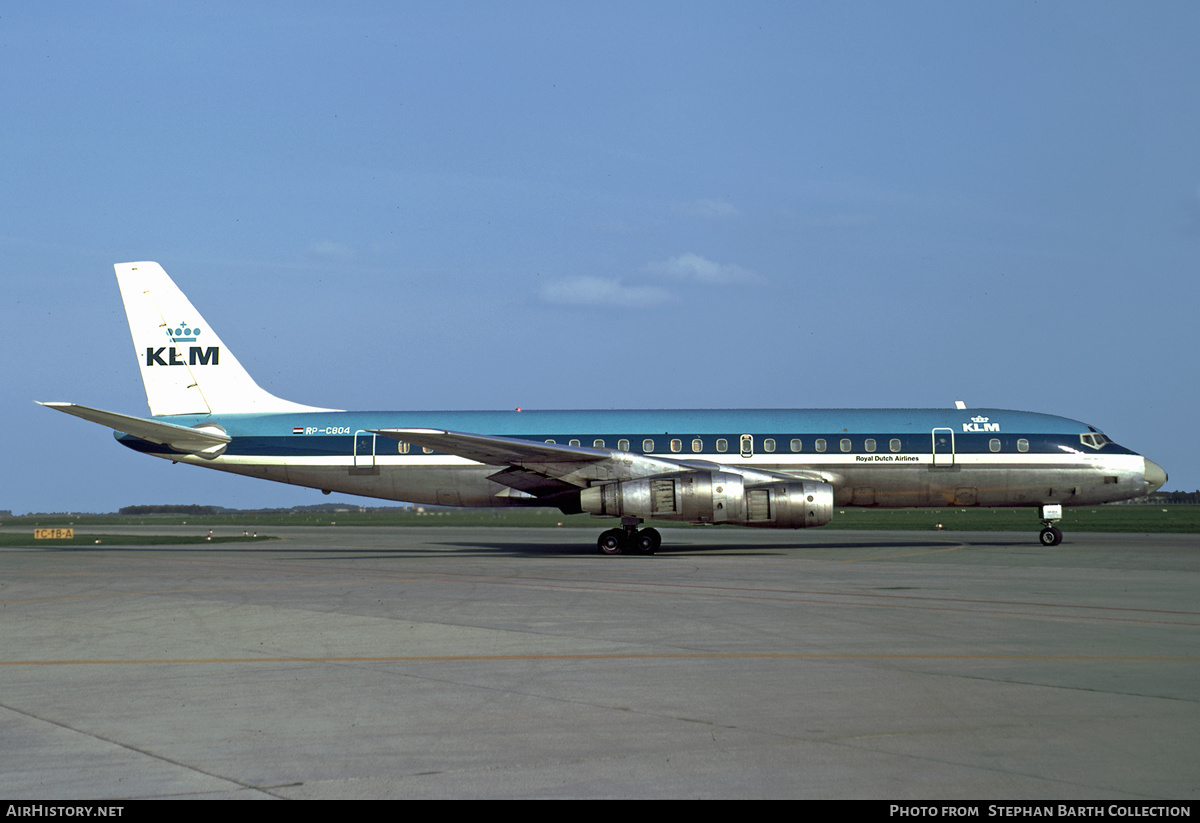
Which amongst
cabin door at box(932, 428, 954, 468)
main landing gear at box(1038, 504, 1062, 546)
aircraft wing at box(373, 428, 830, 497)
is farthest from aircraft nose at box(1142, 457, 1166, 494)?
aircraft wing at box(373, 428, 830, 497)

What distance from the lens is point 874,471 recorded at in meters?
29.0

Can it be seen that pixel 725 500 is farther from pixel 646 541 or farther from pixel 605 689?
pixel 605 689

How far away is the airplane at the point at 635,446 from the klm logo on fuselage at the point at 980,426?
0.13 ft

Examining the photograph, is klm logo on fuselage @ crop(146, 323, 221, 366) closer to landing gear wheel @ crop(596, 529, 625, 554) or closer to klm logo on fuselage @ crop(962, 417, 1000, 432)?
landing gear wheel @ crop(596, 529, 625, 554)

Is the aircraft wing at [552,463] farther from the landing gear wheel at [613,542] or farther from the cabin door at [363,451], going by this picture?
the cabin door at [363,451]

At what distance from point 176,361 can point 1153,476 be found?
28415 mm

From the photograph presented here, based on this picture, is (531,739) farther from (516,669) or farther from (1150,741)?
(1150,741)

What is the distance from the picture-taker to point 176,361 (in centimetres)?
3088

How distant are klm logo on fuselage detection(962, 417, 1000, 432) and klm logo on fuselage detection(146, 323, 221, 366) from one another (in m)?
21.6

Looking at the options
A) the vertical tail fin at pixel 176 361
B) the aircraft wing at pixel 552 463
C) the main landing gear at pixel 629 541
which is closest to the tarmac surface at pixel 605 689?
the aircraft wing at pixel 552 463

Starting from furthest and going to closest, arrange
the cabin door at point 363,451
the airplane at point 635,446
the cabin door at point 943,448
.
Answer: the cabin door at point 363,451, the cabin door at point 943,448, the airplane at point 635,446

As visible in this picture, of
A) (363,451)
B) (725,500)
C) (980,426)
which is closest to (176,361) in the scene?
(363,451)

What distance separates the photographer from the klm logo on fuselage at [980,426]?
1166 inches

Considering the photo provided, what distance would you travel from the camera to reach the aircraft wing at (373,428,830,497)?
25.4 m
